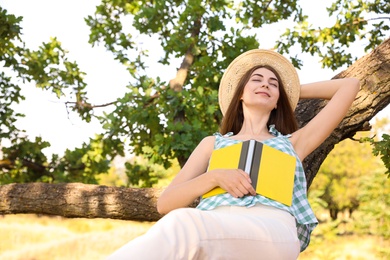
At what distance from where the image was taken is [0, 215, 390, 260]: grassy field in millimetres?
13273

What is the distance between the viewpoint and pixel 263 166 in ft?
8.70

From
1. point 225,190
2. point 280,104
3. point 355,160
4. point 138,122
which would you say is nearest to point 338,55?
point 138,122

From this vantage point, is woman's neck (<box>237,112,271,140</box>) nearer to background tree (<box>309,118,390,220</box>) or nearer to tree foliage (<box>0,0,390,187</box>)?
tree foliage (<box>0,0,390,187</box>)

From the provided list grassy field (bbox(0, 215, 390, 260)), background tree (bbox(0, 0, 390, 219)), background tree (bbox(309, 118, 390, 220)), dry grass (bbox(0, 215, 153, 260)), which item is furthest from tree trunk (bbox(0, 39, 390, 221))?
background tree (bbox(309, 118, 390, 220))

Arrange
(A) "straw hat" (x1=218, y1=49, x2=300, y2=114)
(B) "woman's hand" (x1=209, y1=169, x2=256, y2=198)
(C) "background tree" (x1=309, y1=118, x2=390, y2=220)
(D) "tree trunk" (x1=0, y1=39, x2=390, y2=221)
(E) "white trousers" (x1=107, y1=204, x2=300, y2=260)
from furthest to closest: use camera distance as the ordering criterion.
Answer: (C) "background tree" (x1=309, y1=118, x2=390, y2=220) < (D) "tree trunk" (x1=0, y1=39, x2=390, y2=221) < (A) "straw hat" (x1=218, y1=49, x2=300, y2=114) < (B) "woman's hand" (x1=209, y1=169, x2=256, y2=198) < (E) "white trousers" (x1=107, y1=204, x2=300, y2=260)

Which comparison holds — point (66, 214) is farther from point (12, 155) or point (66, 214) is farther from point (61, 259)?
point (61, 259)

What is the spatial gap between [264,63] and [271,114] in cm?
31

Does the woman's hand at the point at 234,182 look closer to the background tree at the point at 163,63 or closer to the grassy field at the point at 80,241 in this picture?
the background tree at the point at 163,63

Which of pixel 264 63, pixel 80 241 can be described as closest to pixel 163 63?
pixel 264 63

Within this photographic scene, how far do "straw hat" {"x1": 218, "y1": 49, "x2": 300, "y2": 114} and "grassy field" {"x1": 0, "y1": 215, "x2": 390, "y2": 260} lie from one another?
297 inches

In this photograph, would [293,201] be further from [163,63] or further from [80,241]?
[80,241]

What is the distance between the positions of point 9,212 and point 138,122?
6.03 ft

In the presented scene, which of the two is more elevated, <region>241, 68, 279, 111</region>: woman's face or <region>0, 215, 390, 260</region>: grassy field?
<region>241, 68, 279, 111</region>: woman's face

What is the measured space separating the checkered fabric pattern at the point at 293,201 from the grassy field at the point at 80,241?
308 inches
